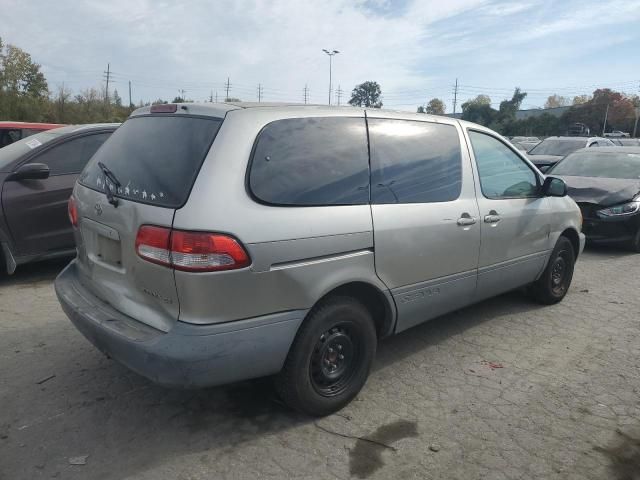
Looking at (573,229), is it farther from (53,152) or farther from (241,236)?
(53,152)

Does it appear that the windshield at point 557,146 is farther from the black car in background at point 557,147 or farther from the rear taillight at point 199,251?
the rear taillight at point 199,251

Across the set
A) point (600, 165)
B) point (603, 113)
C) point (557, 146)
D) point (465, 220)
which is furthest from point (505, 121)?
point (465, 220)

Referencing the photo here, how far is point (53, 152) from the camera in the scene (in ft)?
19.2

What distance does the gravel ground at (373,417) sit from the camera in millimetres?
2656

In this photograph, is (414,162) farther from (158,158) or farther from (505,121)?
(505,121)

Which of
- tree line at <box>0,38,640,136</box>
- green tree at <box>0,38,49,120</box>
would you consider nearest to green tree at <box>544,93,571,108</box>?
tree line at <box>0,38,640,136</box>

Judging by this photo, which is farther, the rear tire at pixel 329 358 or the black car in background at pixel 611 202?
the black car in background at pixel 611 202

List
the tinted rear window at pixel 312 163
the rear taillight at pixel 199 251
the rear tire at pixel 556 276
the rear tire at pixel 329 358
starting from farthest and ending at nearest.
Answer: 1. the rear tire at pixel 556 276
2. the rear tire at pixel 329 358
3. the tinted rear window at pixel 312 163
4. the rear taillight at pixel 199 251

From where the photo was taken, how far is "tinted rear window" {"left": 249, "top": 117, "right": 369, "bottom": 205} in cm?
274

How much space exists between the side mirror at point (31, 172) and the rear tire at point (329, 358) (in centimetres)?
400

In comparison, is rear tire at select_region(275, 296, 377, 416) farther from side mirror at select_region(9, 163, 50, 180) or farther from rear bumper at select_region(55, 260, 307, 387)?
side mirror at select_region(9, 163, 50, 180)

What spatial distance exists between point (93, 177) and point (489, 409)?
292 cm

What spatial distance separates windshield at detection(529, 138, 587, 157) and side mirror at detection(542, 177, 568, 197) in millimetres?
10416

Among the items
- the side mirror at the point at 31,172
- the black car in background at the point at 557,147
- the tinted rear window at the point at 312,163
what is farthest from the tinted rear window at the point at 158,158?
the black car in background at the point at 557,147
